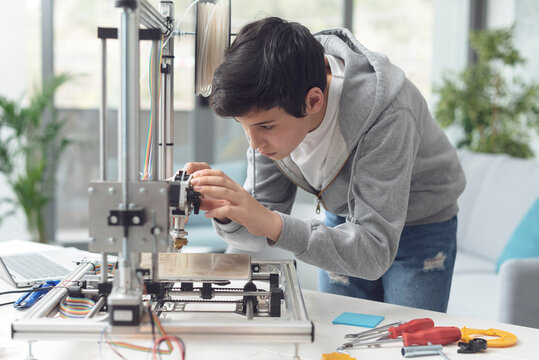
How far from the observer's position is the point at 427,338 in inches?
37.1

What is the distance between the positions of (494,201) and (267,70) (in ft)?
7.10

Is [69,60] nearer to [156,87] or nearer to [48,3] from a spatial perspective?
[48,3]

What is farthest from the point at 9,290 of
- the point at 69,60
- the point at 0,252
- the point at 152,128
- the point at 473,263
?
the point at 69,60

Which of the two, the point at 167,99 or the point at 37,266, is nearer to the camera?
the point at 167,99

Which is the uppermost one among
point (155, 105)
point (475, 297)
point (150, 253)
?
point (155, 105)

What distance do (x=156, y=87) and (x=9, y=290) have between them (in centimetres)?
63

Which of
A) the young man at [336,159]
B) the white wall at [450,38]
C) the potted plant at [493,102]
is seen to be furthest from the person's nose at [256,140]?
the white wall at [450,38]

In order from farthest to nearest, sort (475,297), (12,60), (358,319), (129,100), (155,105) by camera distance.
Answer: (12,60) < (475,297) < (358,319) < (155,105) < (129,100)

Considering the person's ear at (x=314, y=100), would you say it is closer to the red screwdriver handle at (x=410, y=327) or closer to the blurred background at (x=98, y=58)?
the red screwdriver handle at (x=410, y=327)

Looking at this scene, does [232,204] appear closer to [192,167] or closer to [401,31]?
→ [192,167]

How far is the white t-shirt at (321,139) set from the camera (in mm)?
1187

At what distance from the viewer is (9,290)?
4.12 ft

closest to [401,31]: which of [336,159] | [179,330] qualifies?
[336,159]

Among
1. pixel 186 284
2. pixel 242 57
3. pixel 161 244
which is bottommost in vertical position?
pixel 186 284
